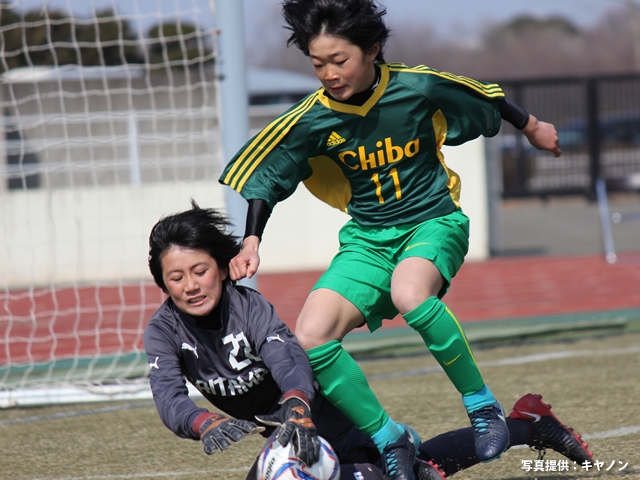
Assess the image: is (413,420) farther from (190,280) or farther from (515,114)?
(190,280)

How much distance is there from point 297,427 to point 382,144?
3.82 ft

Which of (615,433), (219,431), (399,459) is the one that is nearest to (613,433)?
(615,433)

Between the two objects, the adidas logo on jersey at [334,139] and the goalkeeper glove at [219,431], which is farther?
the adidas logo on jersey at [334,139]

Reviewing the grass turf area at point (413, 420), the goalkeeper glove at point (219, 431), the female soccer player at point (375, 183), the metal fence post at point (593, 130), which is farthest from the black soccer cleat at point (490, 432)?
the metal fence post at point (593, 130)

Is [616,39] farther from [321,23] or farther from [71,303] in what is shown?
[321,23]

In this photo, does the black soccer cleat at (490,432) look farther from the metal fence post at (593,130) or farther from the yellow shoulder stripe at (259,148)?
the metal fence post at (593,130)

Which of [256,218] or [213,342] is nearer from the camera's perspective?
[213,342]

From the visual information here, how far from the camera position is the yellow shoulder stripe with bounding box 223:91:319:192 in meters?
3.38

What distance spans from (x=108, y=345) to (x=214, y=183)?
155cm

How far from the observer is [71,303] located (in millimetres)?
9633

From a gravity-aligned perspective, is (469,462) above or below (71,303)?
above

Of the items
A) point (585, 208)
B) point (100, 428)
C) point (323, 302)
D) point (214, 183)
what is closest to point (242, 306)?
point (323, 302)

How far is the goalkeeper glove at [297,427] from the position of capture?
106 inches

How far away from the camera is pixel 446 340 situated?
3.22 meters
